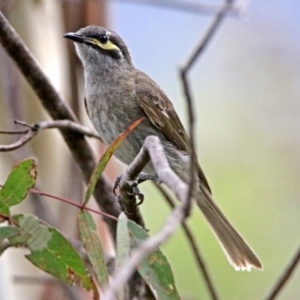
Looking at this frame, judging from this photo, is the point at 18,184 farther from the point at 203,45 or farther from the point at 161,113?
the point at 161,113

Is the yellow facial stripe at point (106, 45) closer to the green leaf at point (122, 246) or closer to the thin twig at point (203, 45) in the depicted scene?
the green leaf at point (122, 246)

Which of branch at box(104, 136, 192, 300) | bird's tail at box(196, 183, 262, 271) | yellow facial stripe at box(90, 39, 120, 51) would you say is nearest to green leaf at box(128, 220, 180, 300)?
branch at box(104, 136, 192, 300)

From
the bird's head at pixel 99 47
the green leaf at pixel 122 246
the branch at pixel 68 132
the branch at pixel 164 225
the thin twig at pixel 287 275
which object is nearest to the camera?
the branch at pixel 164 225

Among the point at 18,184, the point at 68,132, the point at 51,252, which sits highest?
the point at 68,132

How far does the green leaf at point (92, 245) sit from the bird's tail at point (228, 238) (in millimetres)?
1426

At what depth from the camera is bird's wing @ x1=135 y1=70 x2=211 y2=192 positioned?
340cm

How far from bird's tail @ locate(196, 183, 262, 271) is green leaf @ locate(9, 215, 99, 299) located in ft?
4.59

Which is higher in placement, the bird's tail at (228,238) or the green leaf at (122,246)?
the green leaf at (122,246)

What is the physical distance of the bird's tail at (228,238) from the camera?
3287 mm

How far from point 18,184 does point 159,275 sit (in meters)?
0.48

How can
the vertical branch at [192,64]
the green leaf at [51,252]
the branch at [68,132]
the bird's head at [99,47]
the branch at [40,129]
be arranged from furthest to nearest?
the bird's head at [99,47], the branch at [68,132], the branch at [40,129], the green leaf at [51,252], the vertical branch at [192,64]

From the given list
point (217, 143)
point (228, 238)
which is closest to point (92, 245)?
→ point (228, 238)

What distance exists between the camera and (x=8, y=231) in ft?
6.48

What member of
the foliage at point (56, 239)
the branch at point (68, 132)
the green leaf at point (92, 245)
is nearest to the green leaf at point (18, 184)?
the foliage at point (56, 239)
